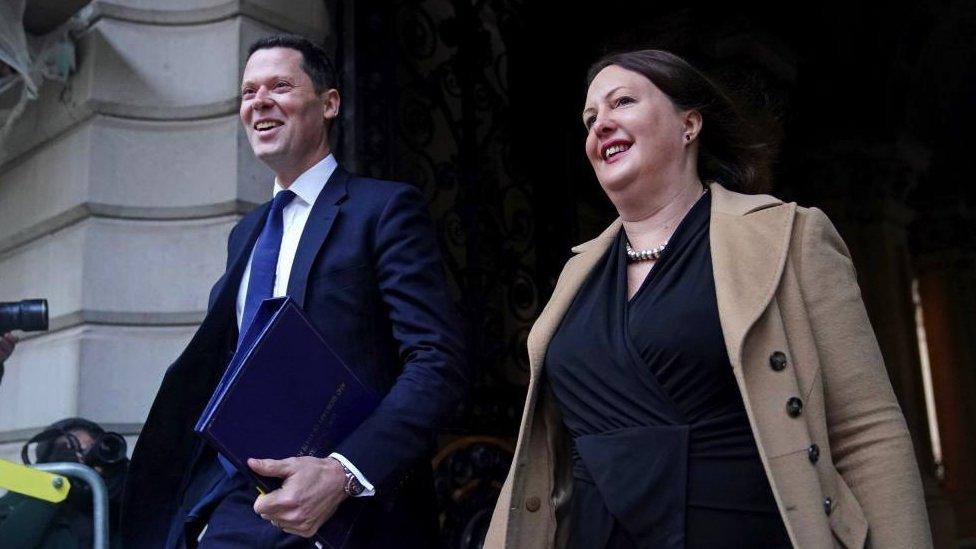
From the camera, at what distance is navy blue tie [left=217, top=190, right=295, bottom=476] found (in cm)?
237

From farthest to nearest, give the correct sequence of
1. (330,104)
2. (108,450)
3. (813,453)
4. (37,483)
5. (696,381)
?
(108,450) < (37,483) < (330,104) < (696,381) < (813,453)

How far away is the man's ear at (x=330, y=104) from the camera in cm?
263

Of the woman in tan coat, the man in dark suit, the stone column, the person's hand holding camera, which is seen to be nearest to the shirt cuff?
the man in dark suit

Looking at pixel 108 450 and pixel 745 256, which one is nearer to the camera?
pixel 745 256

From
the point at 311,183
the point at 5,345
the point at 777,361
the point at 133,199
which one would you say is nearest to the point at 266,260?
the point at 311,183

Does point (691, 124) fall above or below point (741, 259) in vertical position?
above

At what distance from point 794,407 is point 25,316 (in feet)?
9.62

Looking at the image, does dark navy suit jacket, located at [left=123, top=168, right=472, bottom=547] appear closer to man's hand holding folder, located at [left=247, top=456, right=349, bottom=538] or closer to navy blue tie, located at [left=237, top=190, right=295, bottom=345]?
navy blue tie, located at [left=237, top=190, right=295, bottom=345]

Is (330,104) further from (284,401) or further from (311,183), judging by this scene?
(284,401)

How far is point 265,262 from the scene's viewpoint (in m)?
2.43

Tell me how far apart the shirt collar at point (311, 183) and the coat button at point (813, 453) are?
1.31 meters

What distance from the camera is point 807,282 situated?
6.48 ft

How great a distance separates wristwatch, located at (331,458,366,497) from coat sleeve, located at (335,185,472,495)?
0.07 feet

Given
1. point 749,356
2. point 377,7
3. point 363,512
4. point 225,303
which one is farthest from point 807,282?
point 377,7
